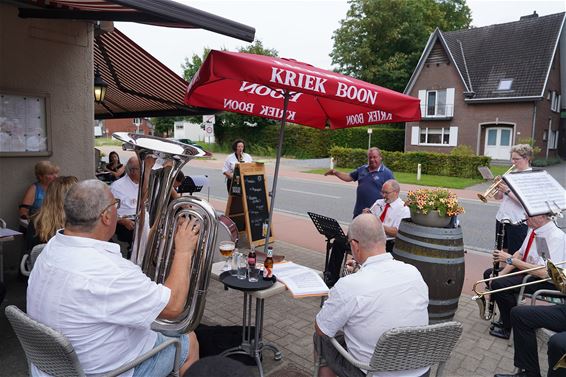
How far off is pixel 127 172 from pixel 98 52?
3.04 m

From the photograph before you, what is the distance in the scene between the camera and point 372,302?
2.38m

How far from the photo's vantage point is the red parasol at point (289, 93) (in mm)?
3359

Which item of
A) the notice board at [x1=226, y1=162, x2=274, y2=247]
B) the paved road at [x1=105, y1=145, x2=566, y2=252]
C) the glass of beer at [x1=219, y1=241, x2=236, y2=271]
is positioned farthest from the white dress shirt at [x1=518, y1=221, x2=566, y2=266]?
the notice board at [x1=226, y1=162, x2=274, y2=247]

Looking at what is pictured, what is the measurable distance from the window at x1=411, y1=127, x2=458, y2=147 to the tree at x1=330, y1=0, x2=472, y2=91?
7.96 m

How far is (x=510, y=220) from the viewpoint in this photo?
520 centimetres

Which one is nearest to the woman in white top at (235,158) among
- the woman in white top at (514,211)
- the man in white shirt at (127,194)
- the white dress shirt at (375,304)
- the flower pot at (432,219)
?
the man in white shirt at (127,194)

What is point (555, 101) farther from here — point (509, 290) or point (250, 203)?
point (509, 290)

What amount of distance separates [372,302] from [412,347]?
31 cm

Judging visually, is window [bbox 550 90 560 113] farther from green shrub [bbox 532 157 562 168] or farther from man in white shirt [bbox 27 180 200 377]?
man in white shirt [bbox 27 180 200 377]

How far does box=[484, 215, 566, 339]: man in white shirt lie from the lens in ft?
12.3

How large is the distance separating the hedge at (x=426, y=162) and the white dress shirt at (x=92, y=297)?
19828 millimetres

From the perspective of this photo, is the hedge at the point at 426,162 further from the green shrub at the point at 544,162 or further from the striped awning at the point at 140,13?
the striped awning at the point at 140,13

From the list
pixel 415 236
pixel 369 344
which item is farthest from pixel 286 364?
pixel 415 236

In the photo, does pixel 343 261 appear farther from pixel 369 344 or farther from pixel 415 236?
pixel 369 344
